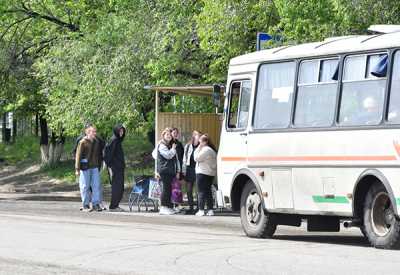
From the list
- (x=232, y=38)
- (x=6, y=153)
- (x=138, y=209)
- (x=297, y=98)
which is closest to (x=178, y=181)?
(x=138, y=209)

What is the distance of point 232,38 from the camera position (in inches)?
1019

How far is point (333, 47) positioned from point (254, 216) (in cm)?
293

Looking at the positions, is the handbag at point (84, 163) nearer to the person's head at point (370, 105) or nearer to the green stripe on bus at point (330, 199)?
the green stripe on bus at point (330, 199)

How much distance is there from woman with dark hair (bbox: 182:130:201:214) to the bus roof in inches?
228

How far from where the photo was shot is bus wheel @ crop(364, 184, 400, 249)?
14500mm

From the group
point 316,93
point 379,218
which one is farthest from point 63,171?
point 379,218

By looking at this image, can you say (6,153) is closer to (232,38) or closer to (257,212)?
(232,38)

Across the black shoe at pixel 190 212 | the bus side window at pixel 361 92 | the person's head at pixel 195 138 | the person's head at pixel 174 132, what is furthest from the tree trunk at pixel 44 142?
the bus side window at pixel 361 92

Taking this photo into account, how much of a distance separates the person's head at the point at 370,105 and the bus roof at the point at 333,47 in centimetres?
65

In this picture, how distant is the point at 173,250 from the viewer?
14.0m

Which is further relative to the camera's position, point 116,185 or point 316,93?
point 116,185

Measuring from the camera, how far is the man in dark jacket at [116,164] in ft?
81.1

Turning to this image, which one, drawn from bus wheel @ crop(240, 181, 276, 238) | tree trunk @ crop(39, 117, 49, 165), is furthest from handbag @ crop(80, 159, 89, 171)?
tree trunk @ crop(39, 117, 49, 165)

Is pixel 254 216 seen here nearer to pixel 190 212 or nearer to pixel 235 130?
pixel 235 130
